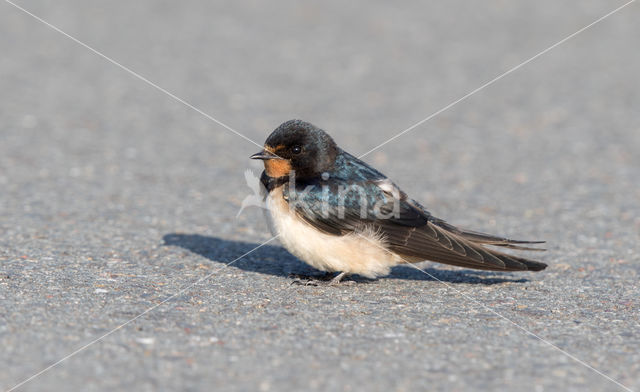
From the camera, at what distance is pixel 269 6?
1634 cm

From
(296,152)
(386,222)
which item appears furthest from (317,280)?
(296,152)

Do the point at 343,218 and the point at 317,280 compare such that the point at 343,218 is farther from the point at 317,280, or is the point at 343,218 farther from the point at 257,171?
the point at 257,171

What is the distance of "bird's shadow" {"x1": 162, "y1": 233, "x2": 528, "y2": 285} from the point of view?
19.0 ft

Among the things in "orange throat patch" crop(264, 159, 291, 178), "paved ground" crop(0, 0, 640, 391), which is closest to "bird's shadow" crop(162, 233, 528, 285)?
"paved ground" crop(0, 0, 640, 391)

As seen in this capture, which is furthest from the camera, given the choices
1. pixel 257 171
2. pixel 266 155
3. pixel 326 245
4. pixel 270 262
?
pixel 257 171

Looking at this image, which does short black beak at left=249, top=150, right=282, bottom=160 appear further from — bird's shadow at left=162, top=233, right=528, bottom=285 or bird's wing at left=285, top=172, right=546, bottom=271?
bird's shadow at left=162, top=233, right=528, bottom=285

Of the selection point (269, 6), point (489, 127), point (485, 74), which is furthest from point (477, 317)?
point (269, 6)

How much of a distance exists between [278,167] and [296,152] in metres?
0.16

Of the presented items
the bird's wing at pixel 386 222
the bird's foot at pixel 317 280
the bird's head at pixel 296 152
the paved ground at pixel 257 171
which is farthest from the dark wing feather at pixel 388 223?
the bird's foot at pixel 317 280

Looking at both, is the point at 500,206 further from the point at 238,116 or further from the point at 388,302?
the point at 238,116

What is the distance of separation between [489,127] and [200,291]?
6.62 m

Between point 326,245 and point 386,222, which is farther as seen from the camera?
point 386,222

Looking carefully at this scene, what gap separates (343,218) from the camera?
533cm

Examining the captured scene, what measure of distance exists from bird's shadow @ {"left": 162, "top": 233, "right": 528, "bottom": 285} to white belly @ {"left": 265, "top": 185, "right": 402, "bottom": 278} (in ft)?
1.31
